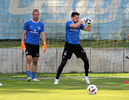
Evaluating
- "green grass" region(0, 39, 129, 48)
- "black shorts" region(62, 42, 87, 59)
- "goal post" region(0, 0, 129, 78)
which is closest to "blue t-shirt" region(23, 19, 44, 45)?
"black shorts" region(62, 42, 87, 59)

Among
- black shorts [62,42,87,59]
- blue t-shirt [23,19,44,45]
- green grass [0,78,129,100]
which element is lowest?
green grass [0,78,129,100]

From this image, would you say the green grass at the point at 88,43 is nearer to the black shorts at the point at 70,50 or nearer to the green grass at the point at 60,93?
the black shorts at the point at 70,50

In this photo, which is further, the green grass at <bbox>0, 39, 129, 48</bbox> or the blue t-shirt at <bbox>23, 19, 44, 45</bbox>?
Result: the green grass at <bbox>0, 39, 129, 48</bbox>

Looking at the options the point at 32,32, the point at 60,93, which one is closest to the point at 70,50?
the point at 32,32

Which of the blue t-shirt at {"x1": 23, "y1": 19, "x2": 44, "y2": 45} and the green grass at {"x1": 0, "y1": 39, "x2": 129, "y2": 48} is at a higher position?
the blue t-shirt at {"x1": 23, "y1": 19, "x2": 44, "y2": 45}

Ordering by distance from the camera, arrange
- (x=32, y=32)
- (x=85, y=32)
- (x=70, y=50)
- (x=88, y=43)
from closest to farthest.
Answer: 1. (x=70, y=50)
2. (x=32, y=32)
3. (x=88, y=43)
4. (x=85, y=32)

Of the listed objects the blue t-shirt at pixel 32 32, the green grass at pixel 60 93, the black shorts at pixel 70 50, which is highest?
the blue t-shirt at pixel 32 32

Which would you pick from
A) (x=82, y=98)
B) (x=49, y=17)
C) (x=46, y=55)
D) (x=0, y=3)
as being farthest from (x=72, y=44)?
(x=0, y=3)

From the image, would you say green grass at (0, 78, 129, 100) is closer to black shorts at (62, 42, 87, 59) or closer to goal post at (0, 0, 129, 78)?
black shorts at (62, 42, 87, 59)

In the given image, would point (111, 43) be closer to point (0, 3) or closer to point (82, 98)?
point (0, 3)

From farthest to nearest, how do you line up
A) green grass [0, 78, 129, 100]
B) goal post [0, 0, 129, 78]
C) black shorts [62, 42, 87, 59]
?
goal post [0, 0, 129, 78] < black shorts [62, 42, 87, 59] < green grass [0, 78, 129, 100]

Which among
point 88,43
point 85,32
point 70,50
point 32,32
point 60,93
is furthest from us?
point 85,32

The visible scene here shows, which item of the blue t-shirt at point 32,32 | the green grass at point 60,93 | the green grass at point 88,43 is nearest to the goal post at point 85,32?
the green grass at point 88,43

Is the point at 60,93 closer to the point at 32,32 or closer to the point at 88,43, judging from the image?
the point at 32,32
